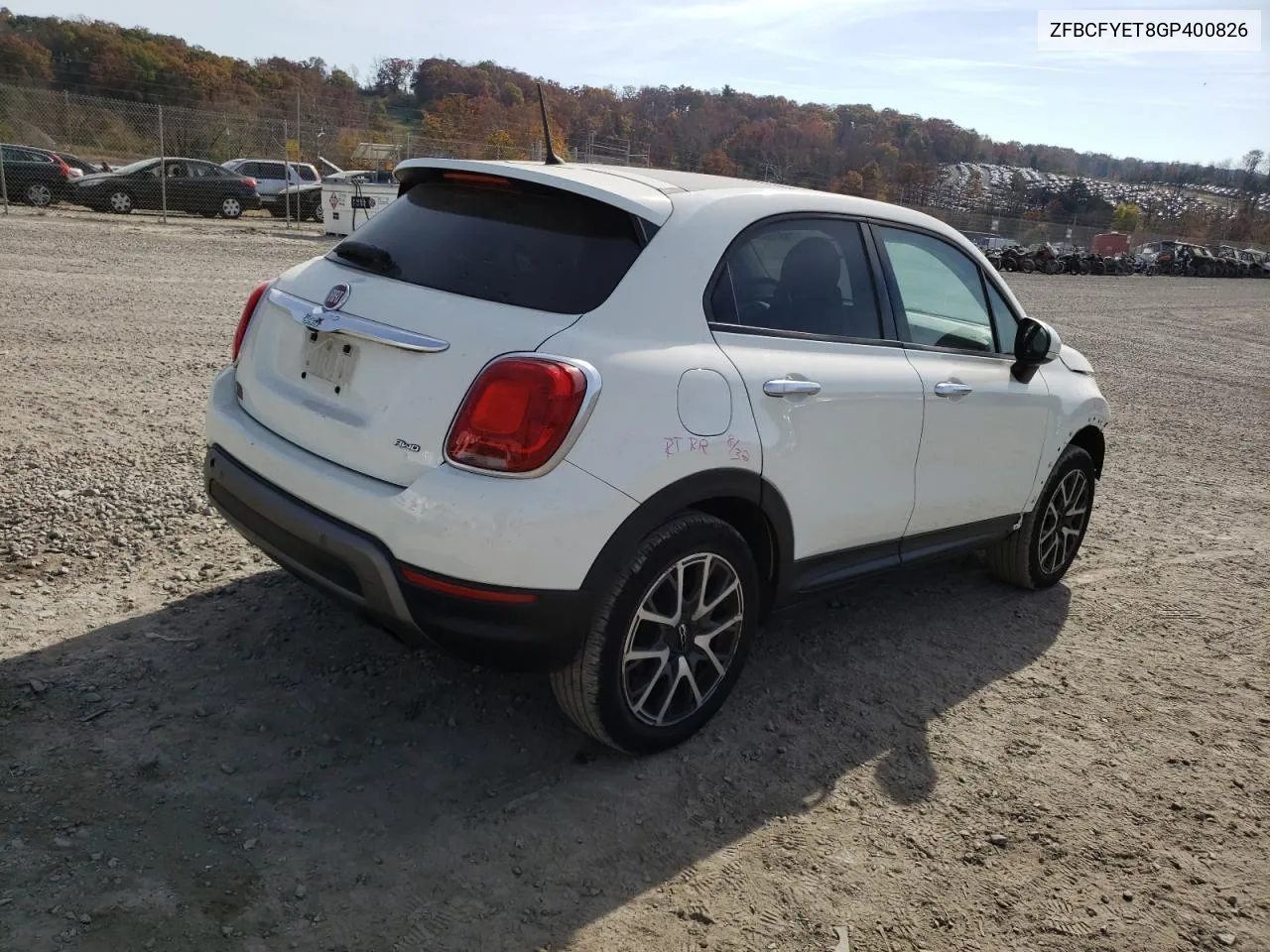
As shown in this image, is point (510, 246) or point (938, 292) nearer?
point (510, 246)

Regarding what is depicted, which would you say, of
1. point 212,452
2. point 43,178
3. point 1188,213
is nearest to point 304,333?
point 212,452

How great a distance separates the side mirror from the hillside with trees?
77.4ft

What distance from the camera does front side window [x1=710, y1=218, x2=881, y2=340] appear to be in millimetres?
3361

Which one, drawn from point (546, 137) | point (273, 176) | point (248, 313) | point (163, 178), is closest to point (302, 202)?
point (273, 176)

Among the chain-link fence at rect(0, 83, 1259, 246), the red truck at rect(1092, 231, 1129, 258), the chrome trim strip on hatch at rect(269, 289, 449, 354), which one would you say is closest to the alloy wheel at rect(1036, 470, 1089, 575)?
the chrome trim strip on hatch at rect(269, 289, 449, 354)

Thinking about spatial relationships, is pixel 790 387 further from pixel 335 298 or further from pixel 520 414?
pixel 335 298

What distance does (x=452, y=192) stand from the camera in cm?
343

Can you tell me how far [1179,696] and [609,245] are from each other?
2990 mm

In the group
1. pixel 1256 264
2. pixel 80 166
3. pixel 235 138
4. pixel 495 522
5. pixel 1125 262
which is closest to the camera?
pixel 495 522

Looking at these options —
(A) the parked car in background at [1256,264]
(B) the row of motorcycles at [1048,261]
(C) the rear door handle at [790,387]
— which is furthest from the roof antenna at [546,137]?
(A) the parked car in background at [1256,264]

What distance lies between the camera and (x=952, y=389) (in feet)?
13.3

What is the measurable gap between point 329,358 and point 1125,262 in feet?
160

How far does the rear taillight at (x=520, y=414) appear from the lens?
8.95 ft

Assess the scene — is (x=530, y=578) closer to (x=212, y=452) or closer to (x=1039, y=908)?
(x=212, y=452)
